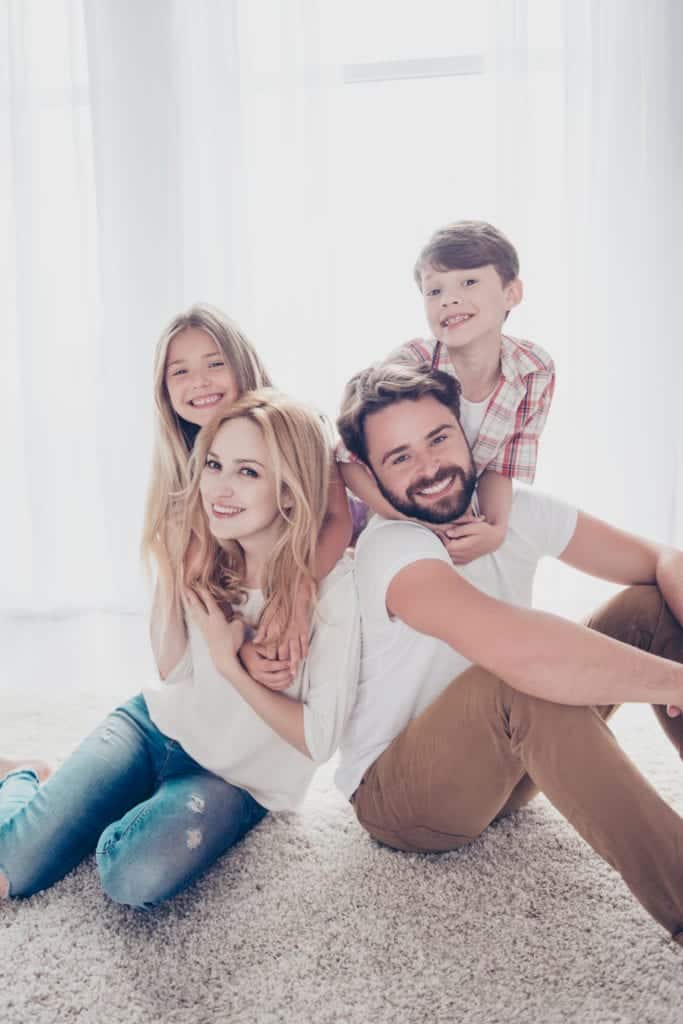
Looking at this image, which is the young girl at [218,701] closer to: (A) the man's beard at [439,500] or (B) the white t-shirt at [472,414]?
(A) the man's beard at [439,500]

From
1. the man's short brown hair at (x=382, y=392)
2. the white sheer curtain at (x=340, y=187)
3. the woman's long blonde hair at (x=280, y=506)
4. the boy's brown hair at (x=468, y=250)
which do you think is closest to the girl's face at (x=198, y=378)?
the woman's long blonde hair at (x=280, y=506)

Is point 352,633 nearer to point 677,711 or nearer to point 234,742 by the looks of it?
point 234,742

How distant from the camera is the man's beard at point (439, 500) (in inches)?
62.2

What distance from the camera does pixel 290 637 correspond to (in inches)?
59.8

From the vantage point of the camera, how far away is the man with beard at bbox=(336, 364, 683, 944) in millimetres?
1271

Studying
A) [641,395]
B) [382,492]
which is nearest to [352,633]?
[382,492]

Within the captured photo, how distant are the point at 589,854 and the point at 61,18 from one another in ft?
9.30

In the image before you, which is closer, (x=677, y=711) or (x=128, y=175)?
(x=677, y=711)

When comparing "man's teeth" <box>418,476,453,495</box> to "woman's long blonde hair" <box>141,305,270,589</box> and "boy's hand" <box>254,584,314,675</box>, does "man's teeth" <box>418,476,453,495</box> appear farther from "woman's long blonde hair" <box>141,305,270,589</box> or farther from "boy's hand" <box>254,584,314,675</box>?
"woman's long blonde hair" <box>141,305,270,589</box>

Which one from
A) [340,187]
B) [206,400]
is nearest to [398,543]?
[206,400]

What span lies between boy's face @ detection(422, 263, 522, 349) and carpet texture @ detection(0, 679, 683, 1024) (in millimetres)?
899

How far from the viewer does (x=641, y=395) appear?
2.92 meters

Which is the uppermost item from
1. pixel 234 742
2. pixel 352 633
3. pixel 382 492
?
pixel 382 492

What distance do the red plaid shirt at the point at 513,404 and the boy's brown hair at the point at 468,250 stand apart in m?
0.14
